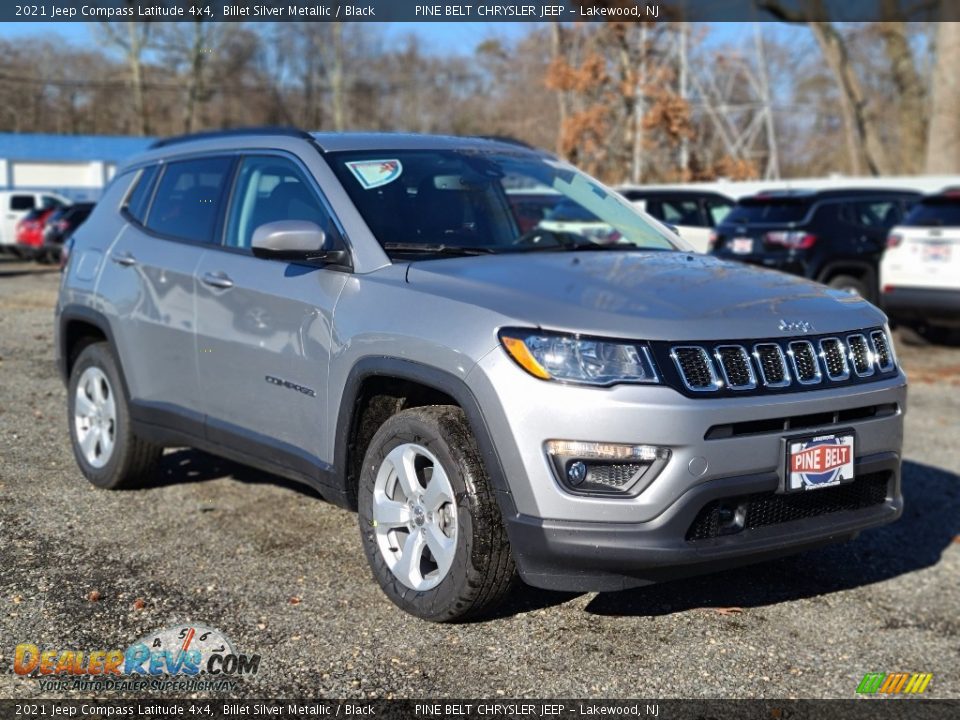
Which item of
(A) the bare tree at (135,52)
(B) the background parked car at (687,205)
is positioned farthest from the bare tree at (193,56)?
(B) the background parked car at (687,205)

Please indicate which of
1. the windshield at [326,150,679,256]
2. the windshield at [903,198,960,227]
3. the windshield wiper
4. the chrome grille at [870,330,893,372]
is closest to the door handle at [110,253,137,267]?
the windshield at [326,150,679,256]

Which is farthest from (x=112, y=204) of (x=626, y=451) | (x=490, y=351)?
(x=626, y=451)

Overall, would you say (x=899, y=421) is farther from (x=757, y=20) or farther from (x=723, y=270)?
(x=757, y=20)

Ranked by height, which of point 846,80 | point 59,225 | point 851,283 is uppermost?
point 846,80

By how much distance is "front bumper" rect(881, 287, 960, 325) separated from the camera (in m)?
11.8

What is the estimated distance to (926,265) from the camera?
11914 millimetres

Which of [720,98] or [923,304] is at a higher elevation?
[720,98]

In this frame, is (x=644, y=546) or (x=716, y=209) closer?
A: (x=644, y=546)

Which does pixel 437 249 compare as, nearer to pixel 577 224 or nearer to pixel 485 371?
pixel 485 371

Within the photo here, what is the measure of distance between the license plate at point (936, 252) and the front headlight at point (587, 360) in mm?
9170

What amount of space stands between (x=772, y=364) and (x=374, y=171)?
6.37ft

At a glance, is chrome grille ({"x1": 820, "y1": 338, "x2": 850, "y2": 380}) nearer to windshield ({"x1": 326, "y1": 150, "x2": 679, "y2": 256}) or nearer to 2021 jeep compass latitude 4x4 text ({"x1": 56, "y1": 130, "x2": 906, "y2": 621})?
2021 jeep compass latitude 4x4 text ({"x1": 56, "y1": 130, "x2": 906, "y2": 621})

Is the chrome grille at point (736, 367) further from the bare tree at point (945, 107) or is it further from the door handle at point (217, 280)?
the bare tree at point (945, 107)

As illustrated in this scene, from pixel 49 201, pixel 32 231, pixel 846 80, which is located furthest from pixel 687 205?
pixel 49 201
